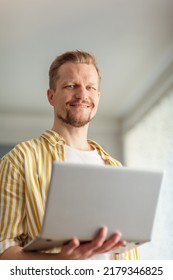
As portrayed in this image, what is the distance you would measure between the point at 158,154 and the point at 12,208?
1350mm

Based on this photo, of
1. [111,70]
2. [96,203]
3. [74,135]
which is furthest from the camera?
[111,70]

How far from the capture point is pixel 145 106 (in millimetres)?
2539

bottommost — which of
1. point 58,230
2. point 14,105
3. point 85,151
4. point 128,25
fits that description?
point 58,230

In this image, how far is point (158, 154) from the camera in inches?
98.1

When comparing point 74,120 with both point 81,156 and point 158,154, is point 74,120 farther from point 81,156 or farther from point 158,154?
point 158,154

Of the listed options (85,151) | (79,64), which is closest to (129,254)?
(85,151)

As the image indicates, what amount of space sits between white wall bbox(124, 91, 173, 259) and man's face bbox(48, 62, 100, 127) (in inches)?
33.2

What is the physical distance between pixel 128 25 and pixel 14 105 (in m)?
0.76

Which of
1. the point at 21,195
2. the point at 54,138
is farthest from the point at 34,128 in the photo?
the point at 21,195

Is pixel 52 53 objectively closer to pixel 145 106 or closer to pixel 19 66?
pixel 19 66

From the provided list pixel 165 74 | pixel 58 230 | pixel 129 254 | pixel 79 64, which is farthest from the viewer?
pixel 165 74

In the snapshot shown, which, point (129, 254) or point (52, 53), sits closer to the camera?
point (129, 254)

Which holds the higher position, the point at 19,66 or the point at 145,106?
the point at 19,66

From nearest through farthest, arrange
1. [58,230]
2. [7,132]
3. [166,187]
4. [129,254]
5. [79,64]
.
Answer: [58,230]
[129,254]
[79,64]
[7,132]
[166,187]
